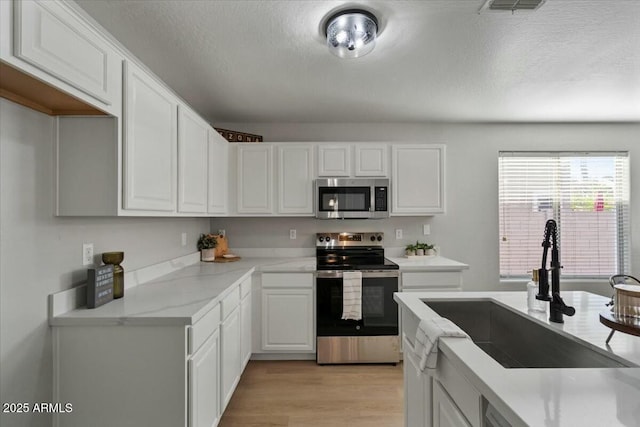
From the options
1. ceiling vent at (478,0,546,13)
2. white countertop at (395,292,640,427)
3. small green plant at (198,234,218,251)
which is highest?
ceiling vent at (478,0,546,13)

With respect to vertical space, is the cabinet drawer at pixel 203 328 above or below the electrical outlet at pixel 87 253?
below

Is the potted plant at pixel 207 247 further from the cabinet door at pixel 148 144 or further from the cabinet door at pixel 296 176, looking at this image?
the cabinet door at pixel 148 144

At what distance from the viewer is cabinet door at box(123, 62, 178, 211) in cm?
151

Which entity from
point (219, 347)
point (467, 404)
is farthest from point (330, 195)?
point (467, 404)

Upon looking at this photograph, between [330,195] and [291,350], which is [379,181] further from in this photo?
[291,350]

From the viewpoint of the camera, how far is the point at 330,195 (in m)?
3.29

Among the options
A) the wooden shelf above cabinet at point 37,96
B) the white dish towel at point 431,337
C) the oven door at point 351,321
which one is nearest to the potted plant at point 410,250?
the oven door at point 351,321

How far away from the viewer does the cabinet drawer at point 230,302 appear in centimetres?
205

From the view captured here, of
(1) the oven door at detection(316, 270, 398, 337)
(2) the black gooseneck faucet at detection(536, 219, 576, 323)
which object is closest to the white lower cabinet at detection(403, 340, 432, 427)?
(2) the black gooseneck faucet at detection(536, 219, 576, 323)

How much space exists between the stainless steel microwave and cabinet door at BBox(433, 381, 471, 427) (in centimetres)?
214

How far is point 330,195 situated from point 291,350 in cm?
156

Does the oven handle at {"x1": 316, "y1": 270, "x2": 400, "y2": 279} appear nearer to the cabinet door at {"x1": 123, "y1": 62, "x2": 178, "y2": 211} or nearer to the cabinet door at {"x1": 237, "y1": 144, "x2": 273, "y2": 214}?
the cabinet door at {"x1": 237, "y1": 144, "x2": 273, "y2": 214}

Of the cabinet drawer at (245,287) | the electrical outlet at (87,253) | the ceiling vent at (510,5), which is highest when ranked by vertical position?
the ceiling vent at (510,5)

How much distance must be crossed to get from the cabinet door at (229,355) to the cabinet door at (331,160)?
164 centimetres
